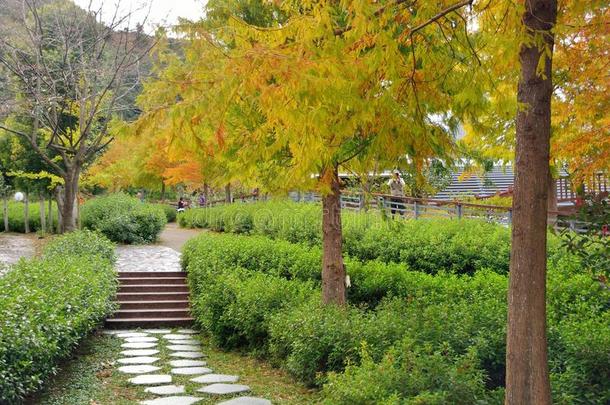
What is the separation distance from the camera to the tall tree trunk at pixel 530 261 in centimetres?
418

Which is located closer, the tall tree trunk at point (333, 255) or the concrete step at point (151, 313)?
the tall tree trunk at point (333, 255)

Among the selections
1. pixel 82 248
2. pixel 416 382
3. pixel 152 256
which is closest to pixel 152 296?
pixel 82 248

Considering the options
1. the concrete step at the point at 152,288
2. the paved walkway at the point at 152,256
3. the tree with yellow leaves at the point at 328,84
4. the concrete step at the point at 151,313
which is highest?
the tree with yellow leaves at the point at 328,84

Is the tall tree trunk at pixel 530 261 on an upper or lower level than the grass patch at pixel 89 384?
upper

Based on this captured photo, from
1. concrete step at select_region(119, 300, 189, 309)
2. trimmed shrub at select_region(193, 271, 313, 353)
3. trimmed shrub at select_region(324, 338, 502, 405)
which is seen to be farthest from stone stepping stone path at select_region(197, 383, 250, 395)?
concrete step at select_region(119, 300, 189, 309)

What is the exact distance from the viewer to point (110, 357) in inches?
365

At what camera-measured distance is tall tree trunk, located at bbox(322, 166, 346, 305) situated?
28.2 feet

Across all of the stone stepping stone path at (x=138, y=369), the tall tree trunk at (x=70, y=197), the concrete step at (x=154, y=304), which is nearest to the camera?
A: the stone stepping stone path at (x=138, y=369)

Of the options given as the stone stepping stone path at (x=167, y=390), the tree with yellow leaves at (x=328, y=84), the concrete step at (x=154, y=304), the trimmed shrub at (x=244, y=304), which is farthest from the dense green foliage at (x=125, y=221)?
the tree with yellow leaves at (x=328, y=84)

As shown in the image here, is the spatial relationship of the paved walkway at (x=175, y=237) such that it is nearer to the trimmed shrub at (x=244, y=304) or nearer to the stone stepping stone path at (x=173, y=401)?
the trimmed shrub at (x=244, y=304)

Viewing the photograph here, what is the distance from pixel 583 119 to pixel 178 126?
296 inches

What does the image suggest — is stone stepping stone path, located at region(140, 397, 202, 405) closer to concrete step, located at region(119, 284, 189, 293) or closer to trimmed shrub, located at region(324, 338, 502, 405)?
trimmed shrub, located at region(324, 338, 502, 405)

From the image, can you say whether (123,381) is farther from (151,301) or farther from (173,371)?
(151,301)

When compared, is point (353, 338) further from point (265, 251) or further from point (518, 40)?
point (265, 251)
